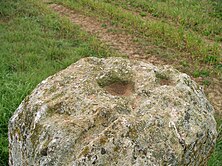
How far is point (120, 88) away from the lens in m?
4.11

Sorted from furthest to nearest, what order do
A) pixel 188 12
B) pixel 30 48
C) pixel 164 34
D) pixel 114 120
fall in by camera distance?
pixel 188 12 → pixel 164 34 → pixel 30 48 → pixel 114 120

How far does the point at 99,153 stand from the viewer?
3215mm

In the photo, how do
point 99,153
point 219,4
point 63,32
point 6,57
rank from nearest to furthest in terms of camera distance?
point 99,153 < point 6,57 < point 63,32 < point 219,4

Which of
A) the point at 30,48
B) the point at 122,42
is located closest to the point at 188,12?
the point at 122,42

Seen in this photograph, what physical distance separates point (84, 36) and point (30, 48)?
6.60ft

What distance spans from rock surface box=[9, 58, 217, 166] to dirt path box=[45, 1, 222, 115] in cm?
345

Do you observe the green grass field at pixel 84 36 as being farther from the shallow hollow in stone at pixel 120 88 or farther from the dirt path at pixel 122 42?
the shallow hollow in stone at pixel 120 88

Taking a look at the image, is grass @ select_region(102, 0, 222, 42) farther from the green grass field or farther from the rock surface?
the rock surface

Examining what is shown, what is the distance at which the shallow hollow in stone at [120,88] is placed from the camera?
398cm

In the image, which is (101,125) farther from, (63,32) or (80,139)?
(63,32)

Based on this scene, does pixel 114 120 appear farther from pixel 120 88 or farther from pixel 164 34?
pixel 164 34

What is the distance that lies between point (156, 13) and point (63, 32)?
3944mm

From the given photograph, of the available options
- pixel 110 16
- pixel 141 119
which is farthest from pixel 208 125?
pixel 110 16

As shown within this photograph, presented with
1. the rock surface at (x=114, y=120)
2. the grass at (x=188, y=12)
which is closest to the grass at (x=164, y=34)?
the grass at (x=188, y=12)
